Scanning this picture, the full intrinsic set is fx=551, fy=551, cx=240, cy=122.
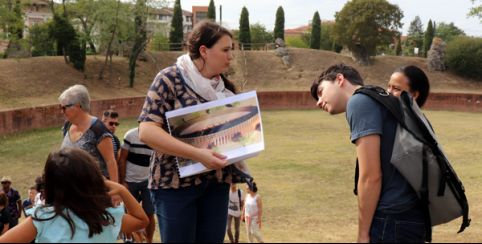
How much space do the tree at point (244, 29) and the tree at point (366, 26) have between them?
10.6 metres

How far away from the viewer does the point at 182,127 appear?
2854mm

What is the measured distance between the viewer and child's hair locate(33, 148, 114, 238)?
2414mm

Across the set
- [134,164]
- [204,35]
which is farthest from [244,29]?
[204,35]

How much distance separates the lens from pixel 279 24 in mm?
61781

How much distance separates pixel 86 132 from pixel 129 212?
200 centimetres

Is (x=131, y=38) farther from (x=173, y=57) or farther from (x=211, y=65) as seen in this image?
(x=211, y=65)

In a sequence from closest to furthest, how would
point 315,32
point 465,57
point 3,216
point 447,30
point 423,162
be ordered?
point 423,162
point 3,216
point 465,57
point 315,32
point 447,30

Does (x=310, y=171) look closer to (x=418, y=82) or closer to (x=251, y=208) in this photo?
(x=251, y=208)

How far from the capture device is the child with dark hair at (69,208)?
240cm

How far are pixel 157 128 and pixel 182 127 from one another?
13 cm

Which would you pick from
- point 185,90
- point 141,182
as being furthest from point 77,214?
point 141,182

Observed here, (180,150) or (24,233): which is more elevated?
(180,150)

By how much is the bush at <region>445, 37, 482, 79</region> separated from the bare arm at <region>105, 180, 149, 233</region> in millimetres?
48460

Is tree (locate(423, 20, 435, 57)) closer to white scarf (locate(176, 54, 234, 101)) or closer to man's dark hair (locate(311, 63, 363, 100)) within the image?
man's dark hair (locate(311, 63, 363, 100))
